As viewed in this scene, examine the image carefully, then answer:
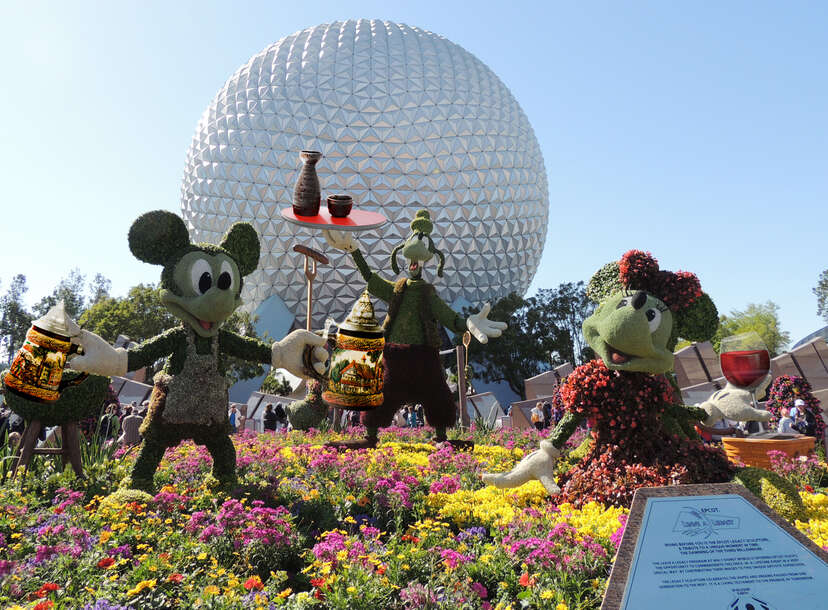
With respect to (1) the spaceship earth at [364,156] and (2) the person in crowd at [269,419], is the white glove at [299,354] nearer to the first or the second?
(2) the person in crowd at [269,419]

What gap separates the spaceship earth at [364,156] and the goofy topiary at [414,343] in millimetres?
15001

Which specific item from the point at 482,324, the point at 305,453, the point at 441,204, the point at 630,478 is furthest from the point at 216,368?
the point at 441,204

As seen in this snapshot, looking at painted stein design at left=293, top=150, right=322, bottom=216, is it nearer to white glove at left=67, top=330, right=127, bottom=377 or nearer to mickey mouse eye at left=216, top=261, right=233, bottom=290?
mickey mouse eye at left=216, top=261, right=233, bottom=290

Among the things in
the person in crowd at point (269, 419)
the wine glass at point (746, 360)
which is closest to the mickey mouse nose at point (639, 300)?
the wine glass at point (746, 360)

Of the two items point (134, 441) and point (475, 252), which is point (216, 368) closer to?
point (134, 441)

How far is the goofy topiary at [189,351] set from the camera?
4.44 m

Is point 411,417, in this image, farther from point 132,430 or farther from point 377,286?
point 132,430

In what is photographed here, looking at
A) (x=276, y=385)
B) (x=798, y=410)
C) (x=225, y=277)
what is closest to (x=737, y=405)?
(x=225, y=277)

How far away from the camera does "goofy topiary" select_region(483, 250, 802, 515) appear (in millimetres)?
4078

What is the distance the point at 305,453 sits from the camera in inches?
231

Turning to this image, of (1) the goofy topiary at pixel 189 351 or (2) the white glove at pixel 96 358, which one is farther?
(1) the goofy topiary at pixel 189 351

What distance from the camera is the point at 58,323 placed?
3762mm

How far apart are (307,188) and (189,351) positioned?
6.41 ft

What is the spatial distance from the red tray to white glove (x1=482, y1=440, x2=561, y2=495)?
2.65 m
